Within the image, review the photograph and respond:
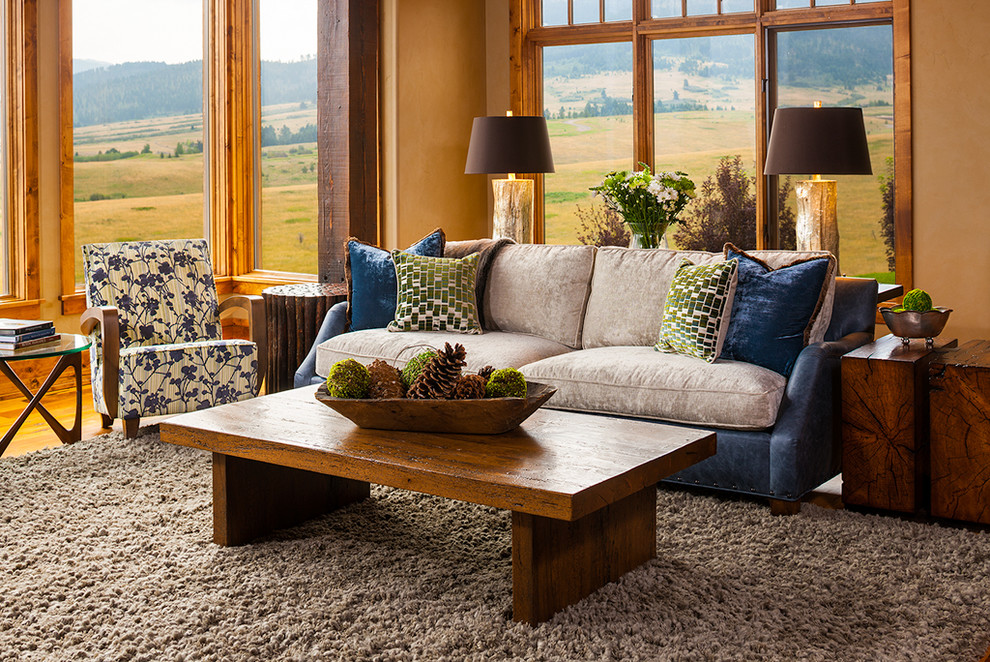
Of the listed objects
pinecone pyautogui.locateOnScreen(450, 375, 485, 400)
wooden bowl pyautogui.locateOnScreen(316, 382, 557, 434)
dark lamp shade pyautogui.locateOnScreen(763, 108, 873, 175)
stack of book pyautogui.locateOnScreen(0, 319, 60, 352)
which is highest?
dark lamp shade pyautogui.locateOnScreen(763, 108, 873, 175)

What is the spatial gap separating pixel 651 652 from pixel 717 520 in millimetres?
1065

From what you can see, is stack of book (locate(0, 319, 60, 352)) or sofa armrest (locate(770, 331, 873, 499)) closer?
sofa armrest (locate(770, 331, 873, 499))

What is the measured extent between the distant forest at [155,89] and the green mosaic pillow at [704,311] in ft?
13.1

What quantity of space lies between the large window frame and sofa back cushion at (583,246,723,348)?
6.27ft

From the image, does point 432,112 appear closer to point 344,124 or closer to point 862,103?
point 344,124

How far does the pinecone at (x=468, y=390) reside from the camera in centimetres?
292

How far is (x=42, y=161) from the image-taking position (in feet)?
18.6

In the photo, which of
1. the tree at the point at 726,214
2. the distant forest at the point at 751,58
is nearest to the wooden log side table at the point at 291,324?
the tree at the point at 726,214

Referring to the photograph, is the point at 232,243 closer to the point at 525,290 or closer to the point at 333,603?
the point at 525,290

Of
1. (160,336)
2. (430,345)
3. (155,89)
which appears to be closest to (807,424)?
(430,345)

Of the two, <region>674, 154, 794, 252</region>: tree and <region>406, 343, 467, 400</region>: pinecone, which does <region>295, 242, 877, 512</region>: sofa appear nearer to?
<region>406, 343, 467, 400</region>: pinecone

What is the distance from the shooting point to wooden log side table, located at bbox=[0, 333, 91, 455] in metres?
4.11

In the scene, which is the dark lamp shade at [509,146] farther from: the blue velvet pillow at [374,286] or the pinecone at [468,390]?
the pinecone at [468,390]

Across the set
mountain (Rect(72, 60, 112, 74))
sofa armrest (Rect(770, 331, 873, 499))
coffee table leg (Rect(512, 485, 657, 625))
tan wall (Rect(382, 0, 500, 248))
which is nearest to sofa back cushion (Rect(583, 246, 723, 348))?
sofa armrest (Rect(770, 331, 873, 499))
